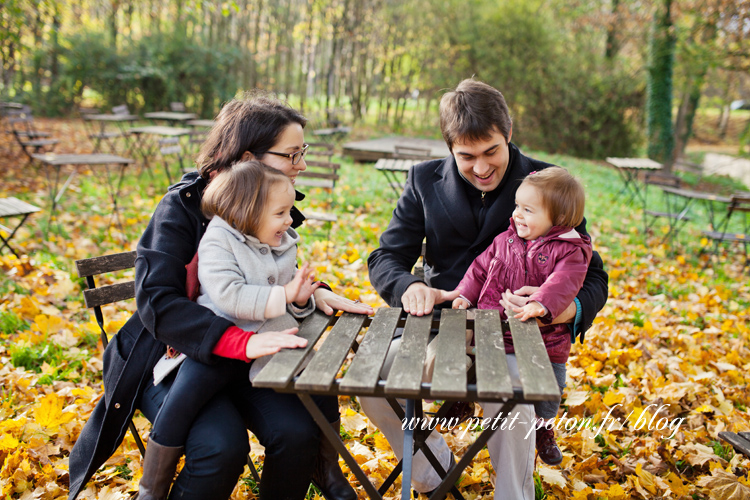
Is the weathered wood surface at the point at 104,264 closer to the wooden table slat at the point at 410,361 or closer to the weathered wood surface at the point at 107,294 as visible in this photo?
the weathered wood surface at the point at 107,294

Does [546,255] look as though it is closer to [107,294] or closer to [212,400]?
[212,400]

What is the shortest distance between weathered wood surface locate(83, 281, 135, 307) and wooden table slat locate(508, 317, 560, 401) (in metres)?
1.56

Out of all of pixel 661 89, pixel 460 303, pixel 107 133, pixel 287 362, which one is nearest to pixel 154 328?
pixel 287 362

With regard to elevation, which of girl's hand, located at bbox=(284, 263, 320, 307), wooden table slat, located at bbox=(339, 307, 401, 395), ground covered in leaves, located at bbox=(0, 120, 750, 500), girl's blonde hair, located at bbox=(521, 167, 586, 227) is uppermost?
girl's blonde hair, located at bbox=(521, 167, 586, 227)

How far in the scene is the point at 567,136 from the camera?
16438 mm

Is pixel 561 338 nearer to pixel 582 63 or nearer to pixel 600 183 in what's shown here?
pixel 600 183

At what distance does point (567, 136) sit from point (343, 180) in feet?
32.1

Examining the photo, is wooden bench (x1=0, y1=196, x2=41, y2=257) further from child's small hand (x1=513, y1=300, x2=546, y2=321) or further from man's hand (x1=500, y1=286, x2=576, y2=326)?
child's small hand (x1=513, y1=300, x2=546, y2=321)

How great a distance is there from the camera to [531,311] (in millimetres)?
1962

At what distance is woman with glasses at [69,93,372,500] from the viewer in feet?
5.62

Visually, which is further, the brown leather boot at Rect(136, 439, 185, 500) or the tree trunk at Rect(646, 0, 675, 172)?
the tree trunk at Rect(646, 0, 675, 172)

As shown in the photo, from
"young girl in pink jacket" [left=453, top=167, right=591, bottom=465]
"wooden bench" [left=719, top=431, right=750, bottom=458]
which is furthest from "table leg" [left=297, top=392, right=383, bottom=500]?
"wooden bench" [left=719, top=431, right=750, bottom=458]

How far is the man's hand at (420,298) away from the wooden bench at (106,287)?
872 mm

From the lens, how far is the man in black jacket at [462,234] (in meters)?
2.00
